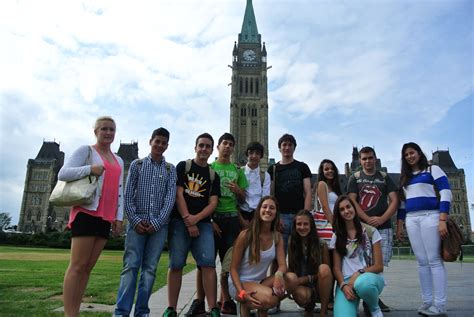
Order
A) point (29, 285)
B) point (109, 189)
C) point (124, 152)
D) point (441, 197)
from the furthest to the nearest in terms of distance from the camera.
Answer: point (124, 152), point (29, 285), point (441, 197), point (109, 189)

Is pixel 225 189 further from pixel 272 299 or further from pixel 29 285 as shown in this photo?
pixel 29 285

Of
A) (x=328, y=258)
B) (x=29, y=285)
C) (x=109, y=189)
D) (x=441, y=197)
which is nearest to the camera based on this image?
(x=109, y=189)

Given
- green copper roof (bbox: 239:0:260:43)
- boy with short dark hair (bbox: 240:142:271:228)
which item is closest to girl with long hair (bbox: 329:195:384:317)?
boy with short dark hair (bbox: 240:142:271:228)

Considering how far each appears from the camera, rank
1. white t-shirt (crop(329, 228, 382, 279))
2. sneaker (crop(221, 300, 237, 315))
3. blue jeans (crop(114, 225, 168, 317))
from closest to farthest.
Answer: blue jeans (crop(114, 225, 168, 317)) → white t-shirt (crop(329, 228, 382, 279)) → sneaker (crop(221, 300, 237, 315))

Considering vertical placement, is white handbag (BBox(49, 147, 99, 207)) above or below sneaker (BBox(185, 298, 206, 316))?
above

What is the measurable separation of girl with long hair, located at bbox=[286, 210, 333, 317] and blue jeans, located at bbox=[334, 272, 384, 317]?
0.63ft

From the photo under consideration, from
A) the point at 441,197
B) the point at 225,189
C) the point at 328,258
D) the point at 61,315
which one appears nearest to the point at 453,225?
the point at 441,197

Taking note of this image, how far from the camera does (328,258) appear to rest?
4.73 meters

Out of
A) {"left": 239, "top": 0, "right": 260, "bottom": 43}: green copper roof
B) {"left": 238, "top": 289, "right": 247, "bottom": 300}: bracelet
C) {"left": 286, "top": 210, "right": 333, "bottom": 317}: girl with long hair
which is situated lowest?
{"left": 238, "top": 289, "right": 247, "bottom": 300}: bracelet

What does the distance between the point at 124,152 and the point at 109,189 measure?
7883 centimetres

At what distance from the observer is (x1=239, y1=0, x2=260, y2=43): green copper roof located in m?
85.8

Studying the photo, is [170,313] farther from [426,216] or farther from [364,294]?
[426,216]

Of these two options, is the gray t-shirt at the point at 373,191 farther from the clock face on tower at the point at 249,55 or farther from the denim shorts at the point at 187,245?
the clock face on tower at the point at 249,55

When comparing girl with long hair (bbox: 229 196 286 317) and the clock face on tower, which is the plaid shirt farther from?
the clock face on tower
